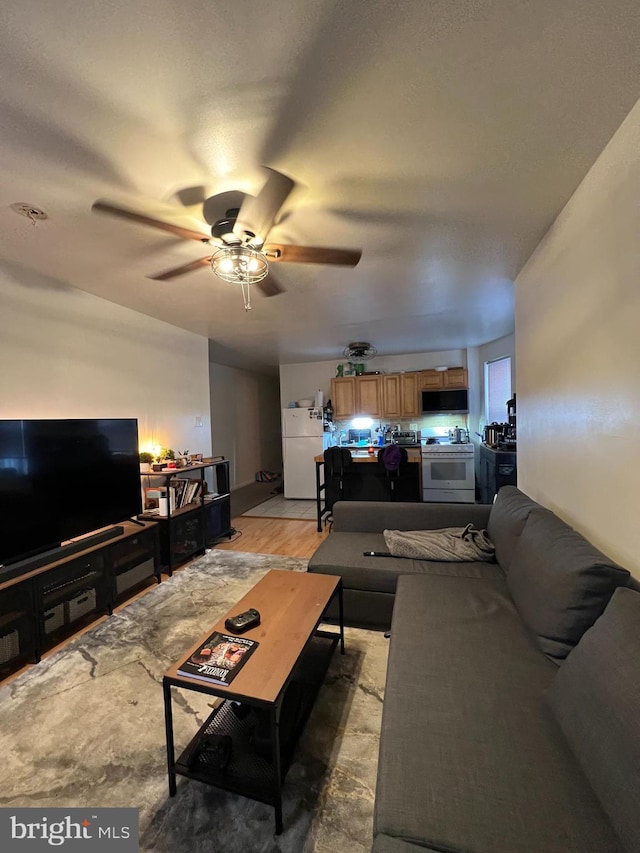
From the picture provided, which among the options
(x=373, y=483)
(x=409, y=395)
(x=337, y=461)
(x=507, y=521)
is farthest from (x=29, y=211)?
(x=409, y=395)

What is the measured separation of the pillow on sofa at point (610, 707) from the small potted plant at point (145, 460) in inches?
130

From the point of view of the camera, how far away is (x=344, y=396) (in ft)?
20.0

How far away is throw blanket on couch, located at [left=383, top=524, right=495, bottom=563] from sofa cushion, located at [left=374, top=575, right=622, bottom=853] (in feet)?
2.27

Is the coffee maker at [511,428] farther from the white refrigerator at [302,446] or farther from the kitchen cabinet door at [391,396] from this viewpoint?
the white refrigerator at [302,446]

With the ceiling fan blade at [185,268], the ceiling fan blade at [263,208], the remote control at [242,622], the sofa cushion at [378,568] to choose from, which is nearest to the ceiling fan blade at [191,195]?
the ceiling fan blade at [263,208]

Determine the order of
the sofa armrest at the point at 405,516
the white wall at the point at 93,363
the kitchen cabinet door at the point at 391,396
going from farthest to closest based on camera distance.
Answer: the kitchen cabinet door at the point at 391,396
the sofa armrest at the point at 405,516
the white wall at the point at 93,363

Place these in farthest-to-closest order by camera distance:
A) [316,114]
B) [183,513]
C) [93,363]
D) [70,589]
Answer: [183,513] → [93,363] → [70,589] → [316,114]

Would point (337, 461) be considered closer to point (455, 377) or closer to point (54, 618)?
point (455, 377)

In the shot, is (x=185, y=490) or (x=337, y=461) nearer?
(x=185, y=490)

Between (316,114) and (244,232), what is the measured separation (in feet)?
1.92

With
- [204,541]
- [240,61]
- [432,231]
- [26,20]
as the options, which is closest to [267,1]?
[240,61]

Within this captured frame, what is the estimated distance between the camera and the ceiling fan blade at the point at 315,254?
1.81m

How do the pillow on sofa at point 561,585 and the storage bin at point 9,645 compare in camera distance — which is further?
the storage bin at point 9,645

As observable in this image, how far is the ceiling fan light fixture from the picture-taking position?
1.82 meters
